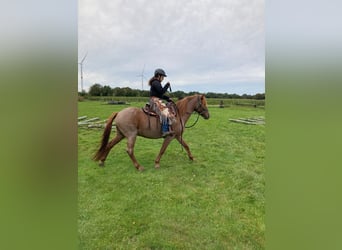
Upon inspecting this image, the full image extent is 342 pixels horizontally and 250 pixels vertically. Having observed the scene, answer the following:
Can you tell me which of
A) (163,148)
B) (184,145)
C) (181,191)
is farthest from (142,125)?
(181,191)

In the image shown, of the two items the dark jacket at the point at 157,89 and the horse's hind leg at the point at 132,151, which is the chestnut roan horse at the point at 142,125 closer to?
the horse's hind leg at the point at 132,151

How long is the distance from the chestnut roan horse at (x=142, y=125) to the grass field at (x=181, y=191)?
0.05 m

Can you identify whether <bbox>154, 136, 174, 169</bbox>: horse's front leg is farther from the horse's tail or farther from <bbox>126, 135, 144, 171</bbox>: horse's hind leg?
the horse's tail

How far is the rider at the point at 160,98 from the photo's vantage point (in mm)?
1889

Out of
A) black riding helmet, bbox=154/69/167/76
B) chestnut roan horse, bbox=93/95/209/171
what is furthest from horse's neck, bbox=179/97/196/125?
black riding helmet, bbox=154/69/167/76

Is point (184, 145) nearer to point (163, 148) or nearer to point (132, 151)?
point (163, 148)

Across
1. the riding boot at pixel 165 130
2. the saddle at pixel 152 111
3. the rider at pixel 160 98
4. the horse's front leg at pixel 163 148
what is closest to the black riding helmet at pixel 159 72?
the rider at pixel 160 98

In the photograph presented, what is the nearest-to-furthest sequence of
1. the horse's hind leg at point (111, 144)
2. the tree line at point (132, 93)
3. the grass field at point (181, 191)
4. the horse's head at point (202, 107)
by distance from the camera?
the grass field at point (181, 191), the tree line at point (132, 93), the horse's hind leg at point (111, 144), the horse's head at point (202, 107)
